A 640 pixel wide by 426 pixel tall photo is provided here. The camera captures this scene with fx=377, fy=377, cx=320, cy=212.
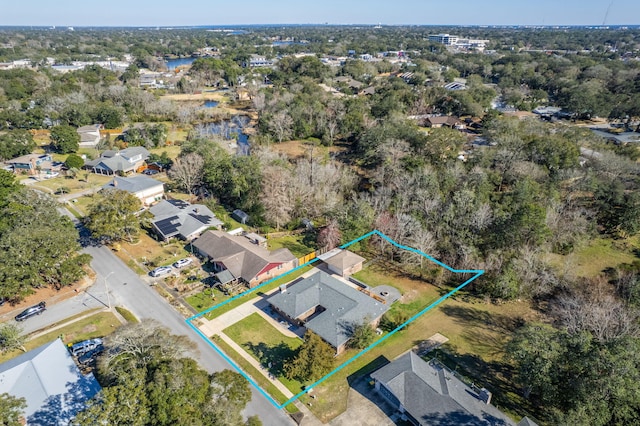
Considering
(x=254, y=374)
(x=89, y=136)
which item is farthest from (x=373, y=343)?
(x=89, y=136)

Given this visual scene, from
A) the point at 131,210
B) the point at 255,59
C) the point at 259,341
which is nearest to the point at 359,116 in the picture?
the point at 131,210

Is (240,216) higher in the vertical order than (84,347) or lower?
lower

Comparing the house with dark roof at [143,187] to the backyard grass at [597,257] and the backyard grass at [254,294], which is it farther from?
the backyard grass at [597,257]

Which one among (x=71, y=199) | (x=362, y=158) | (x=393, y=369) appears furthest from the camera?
(x=362, y=158)

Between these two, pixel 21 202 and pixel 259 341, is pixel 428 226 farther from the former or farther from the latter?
pixel 21 202

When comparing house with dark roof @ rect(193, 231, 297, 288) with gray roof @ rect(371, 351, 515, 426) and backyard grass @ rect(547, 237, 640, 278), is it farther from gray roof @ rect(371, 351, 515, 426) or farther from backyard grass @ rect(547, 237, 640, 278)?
backyard grass @ rect(547, 237, 640, 278)

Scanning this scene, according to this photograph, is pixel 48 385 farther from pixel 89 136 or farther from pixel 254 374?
pixel 89 136

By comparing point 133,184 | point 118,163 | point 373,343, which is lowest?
point 373,343
